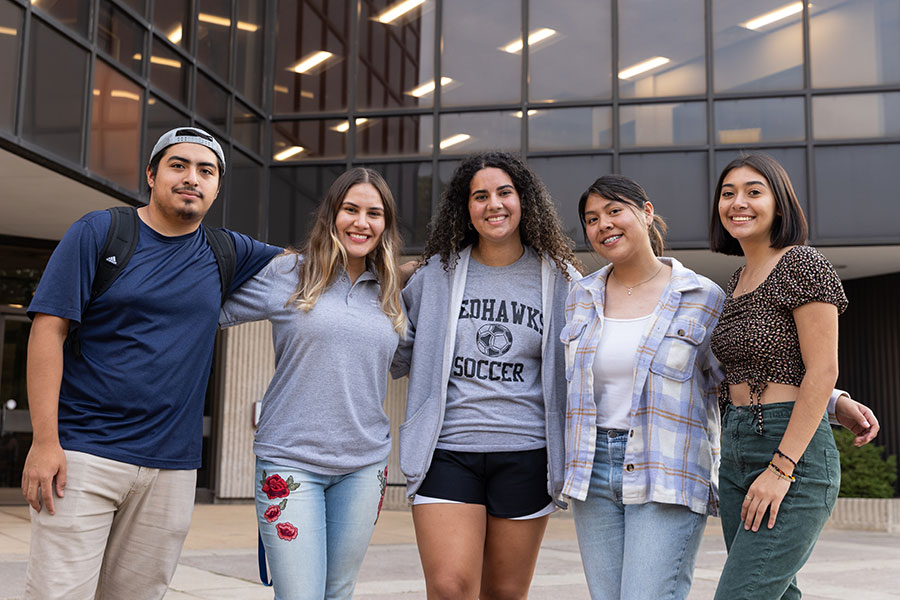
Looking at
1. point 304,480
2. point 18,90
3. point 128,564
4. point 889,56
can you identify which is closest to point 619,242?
point 304,480

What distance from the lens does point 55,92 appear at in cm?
877

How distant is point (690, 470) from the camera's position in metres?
3.06

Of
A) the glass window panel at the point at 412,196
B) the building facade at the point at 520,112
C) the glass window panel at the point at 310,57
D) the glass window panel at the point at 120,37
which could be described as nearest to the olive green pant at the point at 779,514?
the glass window panel at the point at 120,37

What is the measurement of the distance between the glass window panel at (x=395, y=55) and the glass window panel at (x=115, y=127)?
430cm

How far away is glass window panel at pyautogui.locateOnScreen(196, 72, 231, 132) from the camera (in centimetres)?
1210

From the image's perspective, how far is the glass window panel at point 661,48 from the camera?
13.0m

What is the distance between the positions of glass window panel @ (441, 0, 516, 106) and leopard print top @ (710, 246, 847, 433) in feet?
35.7

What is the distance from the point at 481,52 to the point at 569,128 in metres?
1.77

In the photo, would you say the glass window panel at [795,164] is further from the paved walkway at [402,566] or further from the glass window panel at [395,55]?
the paved walkway at [402,566]

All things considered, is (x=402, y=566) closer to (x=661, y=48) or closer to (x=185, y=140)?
(x=185, y=140)

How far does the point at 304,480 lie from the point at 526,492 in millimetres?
807

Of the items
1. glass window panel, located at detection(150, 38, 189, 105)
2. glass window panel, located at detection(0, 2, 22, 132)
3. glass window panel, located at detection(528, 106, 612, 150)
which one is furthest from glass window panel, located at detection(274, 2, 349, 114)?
glass window panel, located at detection(0, 2, 22, 132)

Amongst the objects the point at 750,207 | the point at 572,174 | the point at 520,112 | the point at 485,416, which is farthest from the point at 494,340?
the point at 520,112

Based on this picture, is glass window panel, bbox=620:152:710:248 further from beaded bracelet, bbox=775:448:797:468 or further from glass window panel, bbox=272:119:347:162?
beaded bracelet, bbox=775:448:797:468
